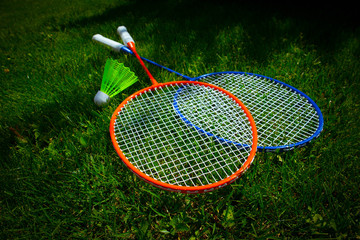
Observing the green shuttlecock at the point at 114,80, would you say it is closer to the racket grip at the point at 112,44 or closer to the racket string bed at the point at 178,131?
the racket string bed at the point at 178,131

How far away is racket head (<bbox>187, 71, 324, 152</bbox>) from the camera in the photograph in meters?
1.85

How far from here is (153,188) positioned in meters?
1.59

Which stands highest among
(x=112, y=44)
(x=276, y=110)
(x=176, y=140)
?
(x=112, y=44)

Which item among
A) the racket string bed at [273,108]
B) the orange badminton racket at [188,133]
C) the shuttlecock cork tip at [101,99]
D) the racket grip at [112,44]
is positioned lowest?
the racket string bed at [273,108]

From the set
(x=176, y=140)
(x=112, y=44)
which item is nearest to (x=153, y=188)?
(x=176, y=140)

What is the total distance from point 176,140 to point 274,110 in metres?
1.04

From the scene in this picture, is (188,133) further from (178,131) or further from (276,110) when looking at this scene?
(276,110)

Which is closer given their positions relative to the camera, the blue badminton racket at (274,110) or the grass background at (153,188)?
the grass background at (153,188)

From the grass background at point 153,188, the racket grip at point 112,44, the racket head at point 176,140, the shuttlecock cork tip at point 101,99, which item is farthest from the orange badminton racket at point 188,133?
the racket grip at point 112,44

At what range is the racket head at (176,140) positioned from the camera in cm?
165

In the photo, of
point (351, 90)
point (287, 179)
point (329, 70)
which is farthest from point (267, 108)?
point (329, 70)

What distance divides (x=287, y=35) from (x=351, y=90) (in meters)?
1.57

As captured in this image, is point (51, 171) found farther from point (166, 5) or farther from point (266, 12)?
point (166, 5)

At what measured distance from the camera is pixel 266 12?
4516mm
